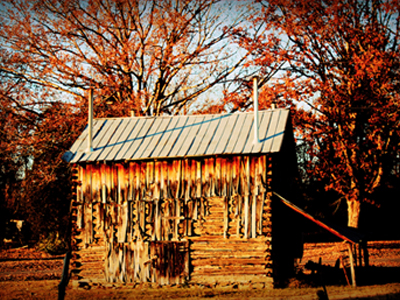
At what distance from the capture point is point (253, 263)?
15508 mm

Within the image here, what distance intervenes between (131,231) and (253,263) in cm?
404

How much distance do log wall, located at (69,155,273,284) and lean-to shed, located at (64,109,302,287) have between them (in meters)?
0.03

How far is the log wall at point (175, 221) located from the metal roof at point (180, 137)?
349mm

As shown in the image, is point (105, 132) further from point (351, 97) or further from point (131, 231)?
point (351, 97)

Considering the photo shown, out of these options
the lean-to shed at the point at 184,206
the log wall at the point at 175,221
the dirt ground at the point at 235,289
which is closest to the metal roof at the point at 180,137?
the lean-to shed at the point at 184,206

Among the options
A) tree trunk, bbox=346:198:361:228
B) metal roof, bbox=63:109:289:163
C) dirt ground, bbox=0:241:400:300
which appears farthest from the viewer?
tree trunk, bbox=346:198:361:228

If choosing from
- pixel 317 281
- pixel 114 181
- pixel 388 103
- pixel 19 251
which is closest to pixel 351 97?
pixel 388 103

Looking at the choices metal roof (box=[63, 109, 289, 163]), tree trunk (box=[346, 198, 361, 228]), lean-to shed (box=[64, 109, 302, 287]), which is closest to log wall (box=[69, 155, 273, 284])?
lean-to shed (box=[64, 109, 302, 287])

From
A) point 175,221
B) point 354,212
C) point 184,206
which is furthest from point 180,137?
point 354,212

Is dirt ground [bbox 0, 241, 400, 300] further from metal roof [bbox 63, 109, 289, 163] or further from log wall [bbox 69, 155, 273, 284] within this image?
metal roof [bbox 63, 109, 289, 163]

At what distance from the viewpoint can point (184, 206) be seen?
53.0 feet

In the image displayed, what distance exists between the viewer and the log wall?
15633mm

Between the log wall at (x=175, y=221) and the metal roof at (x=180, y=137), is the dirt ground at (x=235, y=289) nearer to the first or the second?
the log wall at (x=175, y=221)

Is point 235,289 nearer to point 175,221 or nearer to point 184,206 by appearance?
point 175,221
